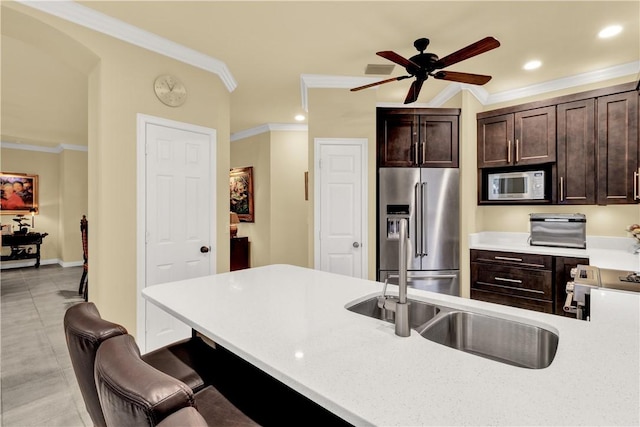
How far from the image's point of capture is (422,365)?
876 millimetres

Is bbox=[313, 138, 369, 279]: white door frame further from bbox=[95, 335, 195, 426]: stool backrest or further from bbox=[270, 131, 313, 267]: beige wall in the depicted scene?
bbox=[95, 335, 195, 426]: stool backrest

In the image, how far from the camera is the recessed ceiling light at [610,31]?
260 cm

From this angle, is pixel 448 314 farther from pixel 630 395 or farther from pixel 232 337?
pixel 232 337

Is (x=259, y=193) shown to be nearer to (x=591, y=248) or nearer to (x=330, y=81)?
(x=330, y=81)

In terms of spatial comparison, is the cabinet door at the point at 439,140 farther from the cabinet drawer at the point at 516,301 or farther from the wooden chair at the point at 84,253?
the wooden chair at the point at 84,253

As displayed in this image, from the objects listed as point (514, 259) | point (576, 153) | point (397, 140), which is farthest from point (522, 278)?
point (397, 140)

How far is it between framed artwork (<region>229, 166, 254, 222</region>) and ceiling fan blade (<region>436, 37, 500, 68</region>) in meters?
4.23

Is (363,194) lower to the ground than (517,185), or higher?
lower

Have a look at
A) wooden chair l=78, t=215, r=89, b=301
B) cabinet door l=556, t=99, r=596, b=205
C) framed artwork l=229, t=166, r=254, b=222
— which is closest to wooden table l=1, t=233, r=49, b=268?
wooden chair l=78, t=215, r=89, b=301

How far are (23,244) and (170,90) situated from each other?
6385mm

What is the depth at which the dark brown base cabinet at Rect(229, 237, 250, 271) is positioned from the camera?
5.80 meters

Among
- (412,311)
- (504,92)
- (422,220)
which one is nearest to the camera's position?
(412,311)

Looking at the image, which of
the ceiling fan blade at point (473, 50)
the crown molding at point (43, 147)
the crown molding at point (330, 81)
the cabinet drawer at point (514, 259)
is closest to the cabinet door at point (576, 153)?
the cabinet drawer at point (514, 259)

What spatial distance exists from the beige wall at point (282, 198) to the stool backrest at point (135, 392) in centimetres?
482
